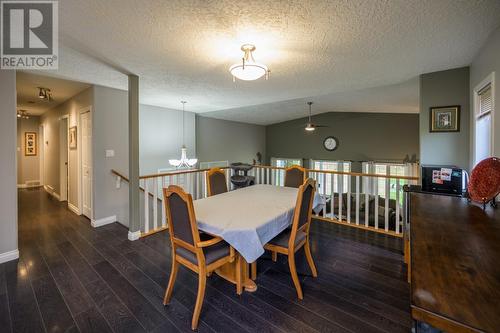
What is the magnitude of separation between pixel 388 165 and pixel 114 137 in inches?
294

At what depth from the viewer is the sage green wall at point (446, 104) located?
9.07ft

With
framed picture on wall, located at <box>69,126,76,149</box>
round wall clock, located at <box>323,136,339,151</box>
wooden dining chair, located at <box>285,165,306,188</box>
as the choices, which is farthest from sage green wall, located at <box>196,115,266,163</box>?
wooden dining chair, located at <box>285,165,306,188</box>

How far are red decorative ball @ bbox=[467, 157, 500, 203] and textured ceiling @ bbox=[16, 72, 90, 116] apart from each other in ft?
16.4

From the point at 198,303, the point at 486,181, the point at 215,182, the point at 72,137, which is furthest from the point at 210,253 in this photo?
the point at 72,137

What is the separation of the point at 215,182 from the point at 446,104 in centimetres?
326

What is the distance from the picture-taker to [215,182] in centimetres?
306

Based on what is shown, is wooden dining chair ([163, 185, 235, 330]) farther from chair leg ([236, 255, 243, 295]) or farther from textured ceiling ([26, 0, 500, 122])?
textured ceiling ([26, 0, 500, 122])

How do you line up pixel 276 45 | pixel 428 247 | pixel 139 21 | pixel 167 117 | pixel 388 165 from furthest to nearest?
pixel 388 165, pixel 167 117, pixel 276 45, pixel 139 21, pixel 428 247

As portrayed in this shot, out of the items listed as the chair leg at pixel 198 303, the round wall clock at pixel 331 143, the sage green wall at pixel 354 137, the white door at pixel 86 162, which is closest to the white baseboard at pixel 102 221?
the white door at pixel 86 162

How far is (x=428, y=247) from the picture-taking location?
37.3 inches

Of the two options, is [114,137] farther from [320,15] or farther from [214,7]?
[320,15]

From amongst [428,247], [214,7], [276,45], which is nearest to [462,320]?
[428,247]

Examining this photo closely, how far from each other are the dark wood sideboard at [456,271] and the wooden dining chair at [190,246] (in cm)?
128

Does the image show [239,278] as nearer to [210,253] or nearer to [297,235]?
[210,253]
